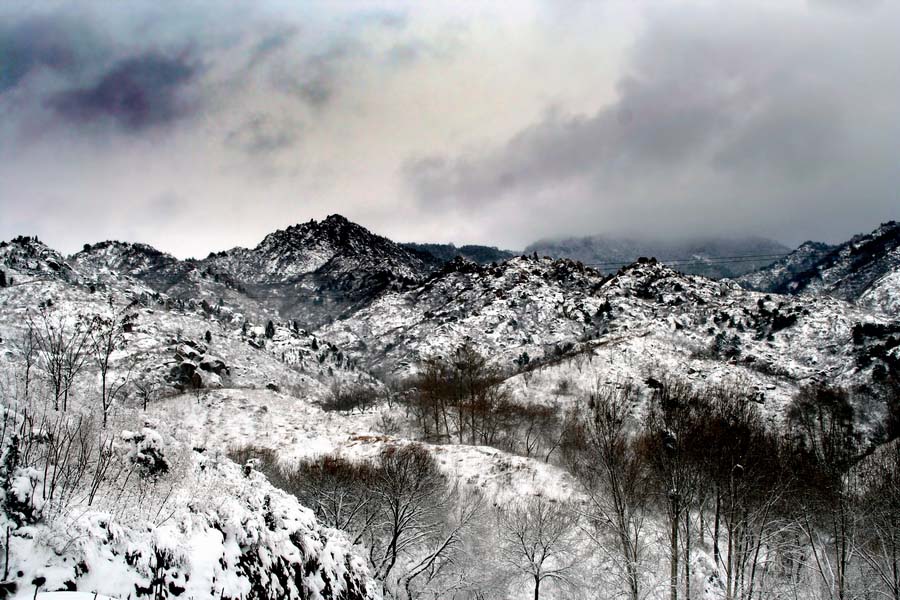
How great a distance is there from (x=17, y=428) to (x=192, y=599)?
5.54 meters

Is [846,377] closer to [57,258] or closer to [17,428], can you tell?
[17,428]

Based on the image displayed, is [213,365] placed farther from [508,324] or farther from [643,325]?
[643,325]

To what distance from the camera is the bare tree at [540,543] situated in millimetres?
26578

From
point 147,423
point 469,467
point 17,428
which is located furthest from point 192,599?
point 469,467

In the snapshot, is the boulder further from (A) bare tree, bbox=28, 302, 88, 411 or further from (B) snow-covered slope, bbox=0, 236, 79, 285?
(A) bare tree, bbox=28, 302, 88, 411

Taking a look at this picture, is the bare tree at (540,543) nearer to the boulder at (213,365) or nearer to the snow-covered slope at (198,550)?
the snow-covered slope at (198,550)

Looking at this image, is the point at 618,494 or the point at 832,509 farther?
the point at 832,509

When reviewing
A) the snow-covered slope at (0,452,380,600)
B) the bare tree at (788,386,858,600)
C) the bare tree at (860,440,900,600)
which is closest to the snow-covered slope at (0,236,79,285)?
the snow-covered slope at (0,452,380,600)

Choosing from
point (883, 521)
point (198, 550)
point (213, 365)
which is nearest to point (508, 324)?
point (213, 365)

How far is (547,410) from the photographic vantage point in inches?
2208

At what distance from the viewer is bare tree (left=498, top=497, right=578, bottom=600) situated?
26.6 meters

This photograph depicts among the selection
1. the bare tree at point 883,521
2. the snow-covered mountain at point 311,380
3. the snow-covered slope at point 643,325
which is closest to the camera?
the snow-covered mountain at point 311,380

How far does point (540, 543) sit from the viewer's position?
87.5 feet

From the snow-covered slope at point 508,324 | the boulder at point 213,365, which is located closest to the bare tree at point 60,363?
the boulder at point 213,365
